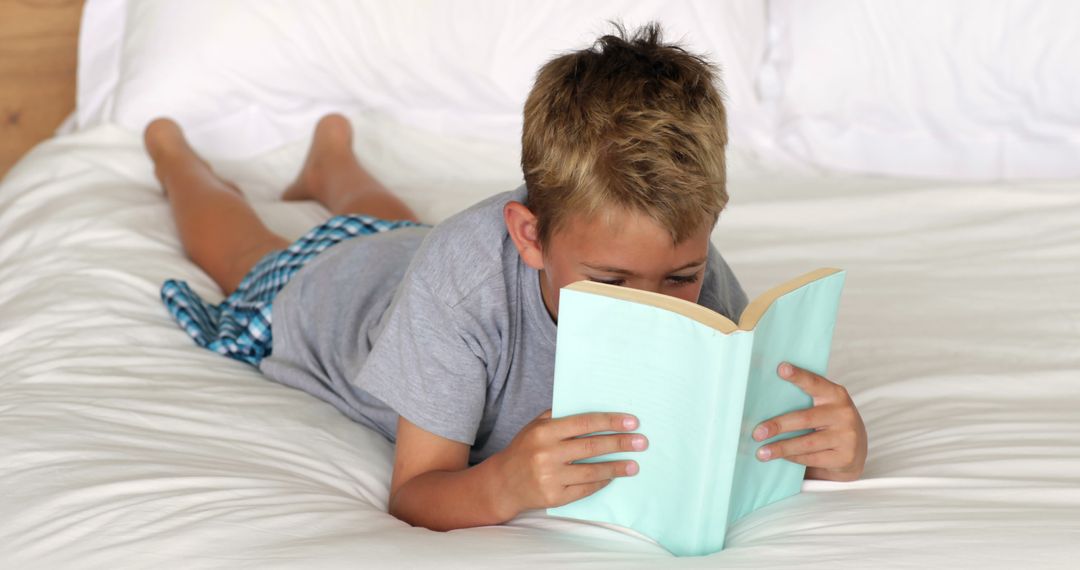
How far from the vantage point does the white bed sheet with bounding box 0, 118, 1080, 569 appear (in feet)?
2.52

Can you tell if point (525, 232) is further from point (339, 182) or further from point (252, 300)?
point (339, 182)

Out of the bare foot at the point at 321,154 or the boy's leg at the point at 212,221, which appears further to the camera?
the bare foot at the point at 321,154

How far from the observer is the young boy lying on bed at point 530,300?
82 cm

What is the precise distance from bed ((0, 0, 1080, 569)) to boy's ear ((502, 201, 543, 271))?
202mm

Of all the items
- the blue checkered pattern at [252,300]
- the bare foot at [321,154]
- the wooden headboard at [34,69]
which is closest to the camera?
the blue checkered pattern at [252,300]

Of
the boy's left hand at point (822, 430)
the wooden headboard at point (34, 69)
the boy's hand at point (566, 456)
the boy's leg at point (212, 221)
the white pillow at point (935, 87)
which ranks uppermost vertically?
the white pillow at point (935, 87)

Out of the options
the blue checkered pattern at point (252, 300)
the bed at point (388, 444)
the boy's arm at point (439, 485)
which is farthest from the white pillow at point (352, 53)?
the boy's arm at point (439, 485)

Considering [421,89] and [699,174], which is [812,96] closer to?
[421,89]

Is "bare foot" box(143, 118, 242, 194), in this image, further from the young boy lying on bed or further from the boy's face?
the boy's face

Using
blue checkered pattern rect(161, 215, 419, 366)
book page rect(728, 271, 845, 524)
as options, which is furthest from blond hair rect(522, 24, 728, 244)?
blue checkered pattern rect(161, 215, 419, 366)

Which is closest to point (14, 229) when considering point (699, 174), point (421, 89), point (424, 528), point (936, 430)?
point (421, 89)

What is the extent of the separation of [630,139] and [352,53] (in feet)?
3.24

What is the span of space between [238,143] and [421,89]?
0.28 metres

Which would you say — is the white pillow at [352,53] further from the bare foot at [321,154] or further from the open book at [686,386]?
the open book at [686,386]
